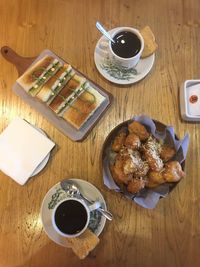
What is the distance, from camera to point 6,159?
2.93 feet

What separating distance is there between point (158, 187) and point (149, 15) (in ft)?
1.90

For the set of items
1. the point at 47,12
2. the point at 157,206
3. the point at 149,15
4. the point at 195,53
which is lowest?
the point at 157,206

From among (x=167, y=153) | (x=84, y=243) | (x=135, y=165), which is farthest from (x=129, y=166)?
(x=84, y=243)

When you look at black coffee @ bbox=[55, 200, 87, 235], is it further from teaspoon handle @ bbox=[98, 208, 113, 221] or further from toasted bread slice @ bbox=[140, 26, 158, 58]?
toasted bread slice @ bbox=[140, 26, 158, 58]

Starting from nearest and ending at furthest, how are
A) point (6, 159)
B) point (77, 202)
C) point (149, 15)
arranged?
point (77, 202) → point (6, 159) → point (149, 15)

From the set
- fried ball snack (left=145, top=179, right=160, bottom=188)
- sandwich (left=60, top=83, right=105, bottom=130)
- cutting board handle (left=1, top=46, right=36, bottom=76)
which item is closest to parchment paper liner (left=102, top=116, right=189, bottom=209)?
fried ball snack (left=145, top=179, right=160, bottom=188)

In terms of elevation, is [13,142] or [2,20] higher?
[2,20]

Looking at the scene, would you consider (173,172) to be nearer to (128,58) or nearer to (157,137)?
(157,137)

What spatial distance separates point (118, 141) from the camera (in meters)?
0.85

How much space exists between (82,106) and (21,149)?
22 cm

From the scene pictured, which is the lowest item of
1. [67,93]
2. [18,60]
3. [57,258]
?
[57,258]

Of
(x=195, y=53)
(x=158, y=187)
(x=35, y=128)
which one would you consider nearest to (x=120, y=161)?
(x=158, y=187)

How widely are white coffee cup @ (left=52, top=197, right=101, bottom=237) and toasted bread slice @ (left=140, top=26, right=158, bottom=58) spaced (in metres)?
0.51

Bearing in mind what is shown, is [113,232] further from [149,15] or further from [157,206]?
[149,15]
